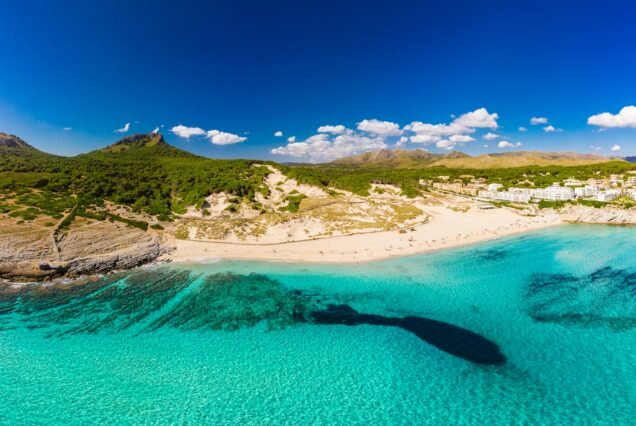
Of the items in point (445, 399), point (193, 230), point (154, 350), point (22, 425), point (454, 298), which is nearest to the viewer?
point (22, 425)

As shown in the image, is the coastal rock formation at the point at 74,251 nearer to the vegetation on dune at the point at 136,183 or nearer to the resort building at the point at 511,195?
the vegetation on dune at the point at 136,183

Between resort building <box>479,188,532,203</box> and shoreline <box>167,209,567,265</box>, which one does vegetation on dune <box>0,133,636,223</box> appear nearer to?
shoreline <box>167,209,567,265</box>

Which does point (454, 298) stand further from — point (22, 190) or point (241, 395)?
point (22, 190)

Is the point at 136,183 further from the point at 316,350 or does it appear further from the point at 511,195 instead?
the point at 511,195

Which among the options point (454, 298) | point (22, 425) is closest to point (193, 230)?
point (22, 425)

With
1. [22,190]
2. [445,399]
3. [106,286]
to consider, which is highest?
[22,190]

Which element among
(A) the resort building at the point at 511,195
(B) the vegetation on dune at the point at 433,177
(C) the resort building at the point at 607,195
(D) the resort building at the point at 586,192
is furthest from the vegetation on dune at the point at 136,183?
(C) the resort building at the point at 607,195

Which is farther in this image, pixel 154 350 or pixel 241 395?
pixel 154 350
